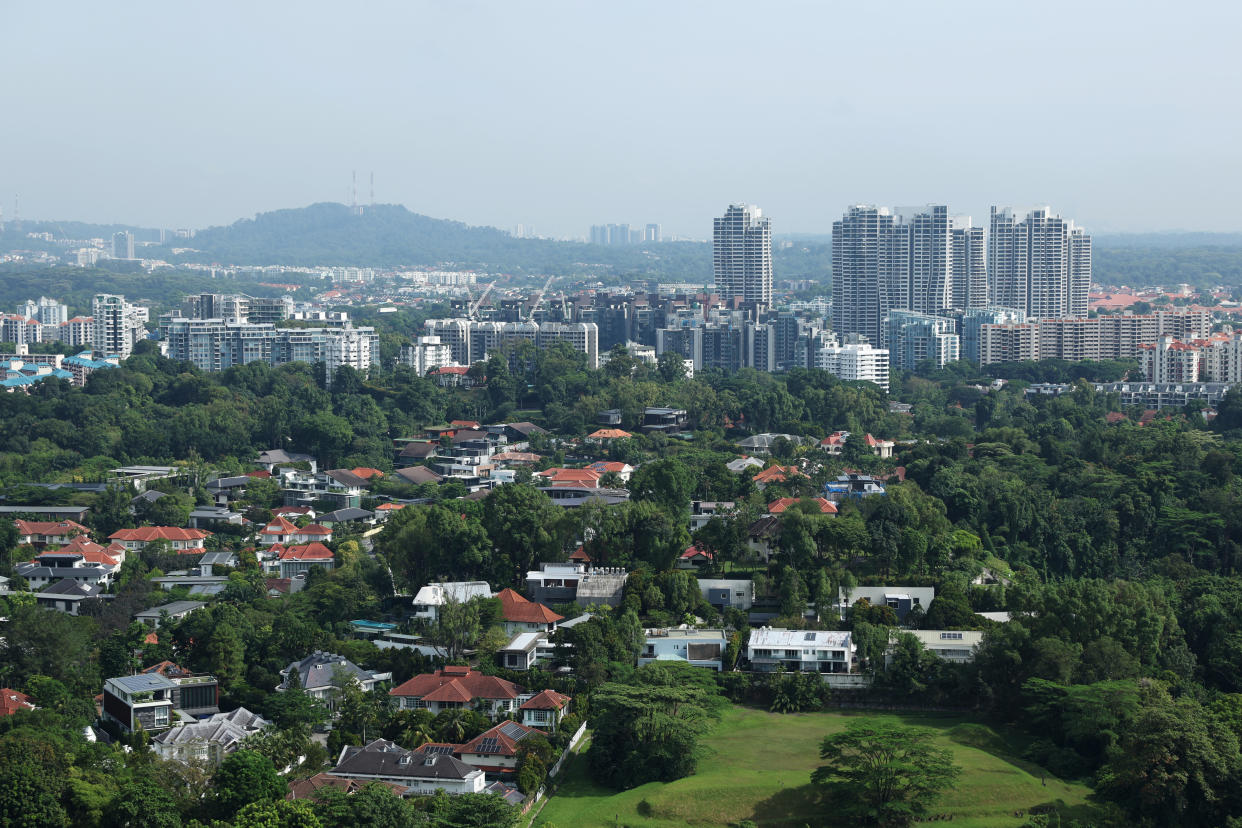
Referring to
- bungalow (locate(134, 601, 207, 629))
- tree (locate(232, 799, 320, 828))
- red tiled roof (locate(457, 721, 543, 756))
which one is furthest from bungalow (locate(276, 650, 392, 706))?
tree (locate(232, 799, 320, 828))

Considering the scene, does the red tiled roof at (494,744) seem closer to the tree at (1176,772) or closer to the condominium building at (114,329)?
the tree at (1176,772)

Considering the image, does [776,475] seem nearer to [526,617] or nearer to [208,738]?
[526,617]

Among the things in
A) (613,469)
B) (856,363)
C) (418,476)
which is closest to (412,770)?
(613,469)

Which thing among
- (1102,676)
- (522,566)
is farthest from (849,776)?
(522,566)

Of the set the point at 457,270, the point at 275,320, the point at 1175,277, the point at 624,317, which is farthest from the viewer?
the point at 457,270

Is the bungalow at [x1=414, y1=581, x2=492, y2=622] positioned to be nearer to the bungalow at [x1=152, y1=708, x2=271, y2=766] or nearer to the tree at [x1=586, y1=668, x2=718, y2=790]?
the bungalow at [x1=152, y1=708, x2=271, y2=766]

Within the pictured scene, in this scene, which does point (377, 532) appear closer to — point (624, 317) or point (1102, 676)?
point (1102, 676)
